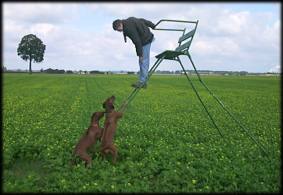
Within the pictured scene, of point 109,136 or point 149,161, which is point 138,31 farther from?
point 149,161

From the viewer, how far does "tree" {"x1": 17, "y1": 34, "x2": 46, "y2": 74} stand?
11888cm

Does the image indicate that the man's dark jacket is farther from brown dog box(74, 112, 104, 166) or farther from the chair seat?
brown dog box(74, 112, 104, 166)

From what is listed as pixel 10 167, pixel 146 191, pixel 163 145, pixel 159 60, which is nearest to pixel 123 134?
pixel 163 145

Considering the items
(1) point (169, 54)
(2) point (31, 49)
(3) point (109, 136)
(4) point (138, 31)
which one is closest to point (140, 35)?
(4) point (138, 31)

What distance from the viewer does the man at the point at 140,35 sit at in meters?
10.4

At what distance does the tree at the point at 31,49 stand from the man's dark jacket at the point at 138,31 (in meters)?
109

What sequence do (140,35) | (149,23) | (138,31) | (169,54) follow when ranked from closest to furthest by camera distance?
(138,31)
(140,35)
(149,23)
(169,54)

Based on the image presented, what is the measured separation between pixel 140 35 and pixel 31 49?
11753 cm

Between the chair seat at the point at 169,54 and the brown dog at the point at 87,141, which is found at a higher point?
the chair seat at the point at 169,54

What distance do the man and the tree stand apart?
109 m

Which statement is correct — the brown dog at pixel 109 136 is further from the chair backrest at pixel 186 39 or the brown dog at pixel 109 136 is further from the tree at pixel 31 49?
the tree at pixel 31 49

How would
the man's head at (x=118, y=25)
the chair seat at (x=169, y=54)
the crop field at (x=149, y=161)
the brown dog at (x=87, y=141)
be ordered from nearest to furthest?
the crop field at (x=149, y=161) → the brown dog at (x=87, y=141) → the man's head at (x=118, y=25) → the chair seat at (x=169, y=54)

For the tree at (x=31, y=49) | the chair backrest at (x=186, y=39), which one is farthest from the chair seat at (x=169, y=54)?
the tree at (x=31, y=49)

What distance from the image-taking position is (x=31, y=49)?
124m
